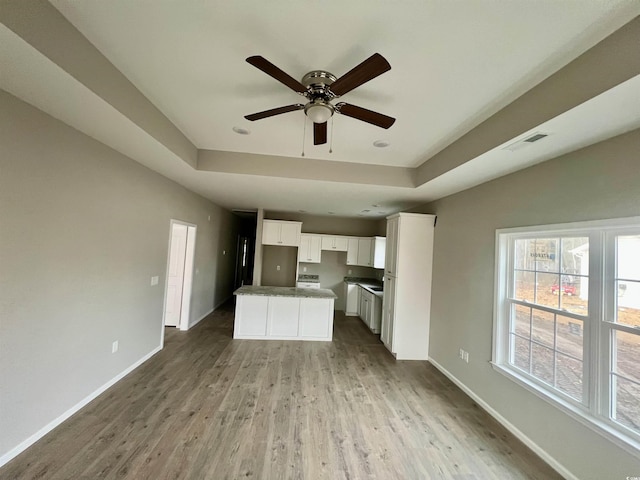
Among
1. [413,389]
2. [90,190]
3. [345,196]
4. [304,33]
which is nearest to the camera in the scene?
[304,33]

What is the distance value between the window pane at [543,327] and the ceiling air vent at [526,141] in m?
A: 1.49

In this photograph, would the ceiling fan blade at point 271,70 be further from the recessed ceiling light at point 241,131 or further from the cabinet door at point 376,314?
the cabinet door at point 376,314

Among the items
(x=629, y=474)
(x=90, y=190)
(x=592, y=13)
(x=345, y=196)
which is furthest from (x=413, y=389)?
(x=90, y=190)

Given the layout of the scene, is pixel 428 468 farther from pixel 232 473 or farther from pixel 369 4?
pixel 369 4

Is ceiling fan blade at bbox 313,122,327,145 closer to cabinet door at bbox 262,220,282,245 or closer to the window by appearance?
the window

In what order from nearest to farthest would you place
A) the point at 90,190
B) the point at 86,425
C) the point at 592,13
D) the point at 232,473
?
the point at 592,13, the point at 232,473, the point at 86,425, the point at 90,190

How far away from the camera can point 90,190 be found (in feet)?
8.22

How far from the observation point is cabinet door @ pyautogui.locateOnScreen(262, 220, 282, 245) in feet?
20.9

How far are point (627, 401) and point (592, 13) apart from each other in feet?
7.70

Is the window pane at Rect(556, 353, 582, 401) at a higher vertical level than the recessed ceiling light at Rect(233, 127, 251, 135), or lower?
lower

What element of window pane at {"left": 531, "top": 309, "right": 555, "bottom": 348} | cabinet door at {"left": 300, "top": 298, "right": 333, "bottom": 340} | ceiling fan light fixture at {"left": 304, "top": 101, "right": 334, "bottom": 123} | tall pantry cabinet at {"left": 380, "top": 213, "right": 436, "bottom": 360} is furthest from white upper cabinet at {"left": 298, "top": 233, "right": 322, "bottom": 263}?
ceiling fan light fixture at {"left": 304, "top": 101, "right": 334, "bottom": 123}

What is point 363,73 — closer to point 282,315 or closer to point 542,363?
point 542,363

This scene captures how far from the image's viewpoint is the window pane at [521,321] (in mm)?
2617

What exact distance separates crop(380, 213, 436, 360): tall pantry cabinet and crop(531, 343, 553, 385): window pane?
1789mm
